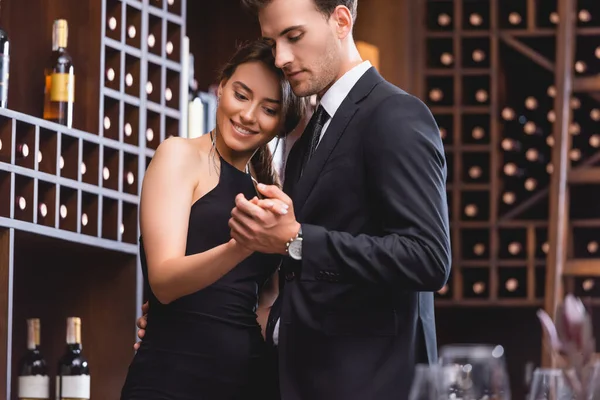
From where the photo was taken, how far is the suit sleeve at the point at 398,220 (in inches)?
73.7

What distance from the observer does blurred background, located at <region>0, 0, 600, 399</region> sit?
10.6ft

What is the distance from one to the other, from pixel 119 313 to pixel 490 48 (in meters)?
2.33

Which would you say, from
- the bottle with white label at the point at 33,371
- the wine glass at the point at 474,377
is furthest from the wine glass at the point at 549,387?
the bottle with white label at the point at 33,371

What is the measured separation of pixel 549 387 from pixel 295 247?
2.02ft

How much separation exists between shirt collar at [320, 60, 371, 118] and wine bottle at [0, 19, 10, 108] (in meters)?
1.18

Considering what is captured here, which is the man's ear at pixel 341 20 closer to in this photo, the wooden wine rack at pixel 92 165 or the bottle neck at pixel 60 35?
the wooden wine rack at pixel 92 165

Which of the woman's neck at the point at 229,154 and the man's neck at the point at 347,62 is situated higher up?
the man's neck at the point at 347,62

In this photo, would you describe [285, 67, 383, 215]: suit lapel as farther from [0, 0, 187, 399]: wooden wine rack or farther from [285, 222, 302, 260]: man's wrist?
[0, 0, 187, 399]: wooden wine rack

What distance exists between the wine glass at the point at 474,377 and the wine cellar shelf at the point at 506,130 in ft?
12.2

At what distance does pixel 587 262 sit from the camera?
4.74 meters

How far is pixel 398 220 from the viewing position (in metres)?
1.91

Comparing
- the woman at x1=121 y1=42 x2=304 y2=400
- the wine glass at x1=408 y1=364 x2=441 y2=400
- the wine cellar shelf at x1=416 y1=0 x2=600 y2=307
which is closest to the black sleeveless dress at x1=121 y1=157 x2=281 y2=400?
the woman at x1=121 y1=42 x2=304 y2=400

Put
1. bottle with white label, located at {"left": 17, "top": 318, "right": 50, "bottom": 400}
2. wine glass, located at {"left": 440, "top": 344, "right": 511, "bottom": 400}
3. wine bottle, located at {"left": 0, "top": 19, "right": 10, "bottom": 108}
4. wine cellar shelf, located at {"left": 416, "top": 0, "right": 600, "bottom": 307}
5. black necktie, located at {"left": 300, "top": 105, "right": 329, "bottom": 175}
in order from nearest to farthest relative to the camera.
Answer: wine glass, located at {"left": 440, "top": 344, "right": 511, "bottom": 400} → black necktie, located at {"left": 300, "top": 105, "right": 329, "bottom": 175} → wine bottle, located at {"left": 0, "top": 19, "right": 10, "bottom": 108} → bottle with white label, located at {"left": 17, "top": 318, "right": 50, "bottom": 400} → wine cellar shelf, located at {"left": 416, "top": 0, "right": 600, "bottom": 307}

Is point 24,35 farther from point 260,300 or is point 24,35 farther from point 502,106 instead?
point 502,106
